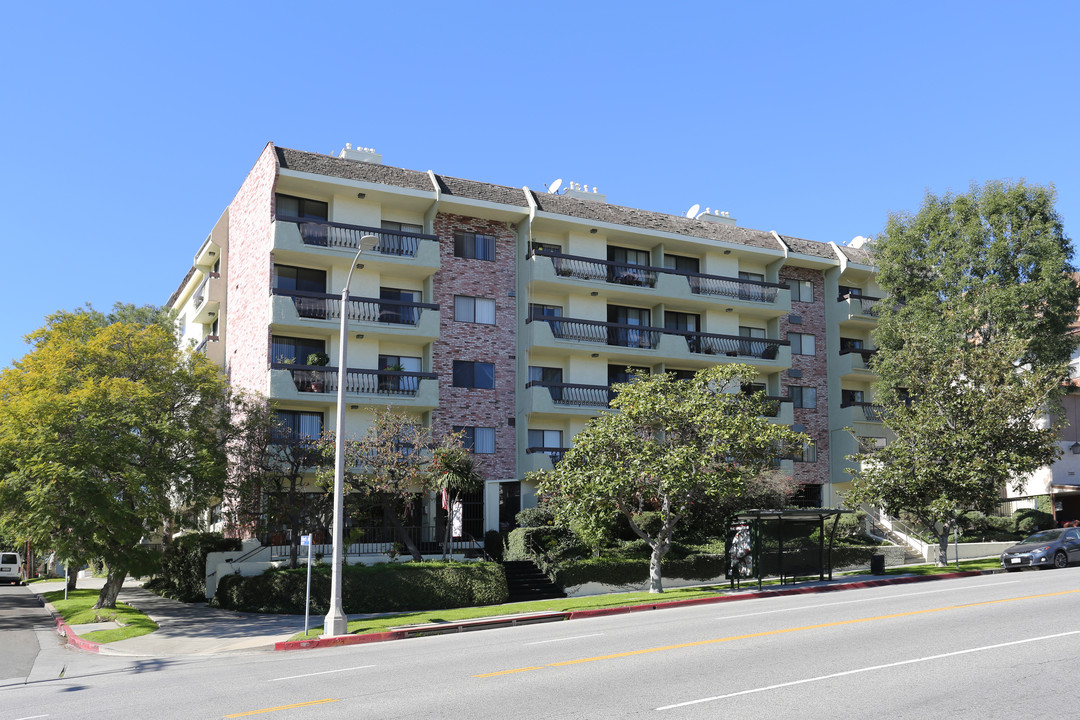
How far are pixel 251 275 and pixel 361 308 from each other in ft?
17.6

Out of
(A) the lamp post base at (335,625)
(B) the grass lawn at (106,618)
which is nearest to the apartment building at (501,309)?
(B) the grass lawn at (106,618)

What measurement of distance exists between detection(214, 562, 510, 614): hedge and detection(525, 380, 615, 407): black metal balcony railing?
34.1 ft

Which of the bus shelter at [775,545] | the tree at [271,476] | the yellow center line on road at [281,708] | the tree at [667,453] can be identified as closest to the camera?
the yellow center line on road at [281,708]

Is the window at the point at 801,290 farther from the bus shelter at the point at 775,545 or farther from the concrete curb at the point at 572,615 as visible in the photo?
the bus shelter at the point at 775,545

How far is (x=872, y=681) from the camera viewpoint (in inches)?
436

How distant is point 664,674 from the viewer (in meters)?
12.3

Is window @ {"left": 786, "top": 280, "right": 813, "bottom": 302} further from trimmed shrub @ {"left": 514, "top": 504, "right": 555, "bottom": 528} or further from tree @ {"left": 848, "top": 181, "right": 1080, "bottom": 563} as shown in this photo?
trimmed shrub @ {"left": 514, "top": 504, "right": 555, "bottom": 528}

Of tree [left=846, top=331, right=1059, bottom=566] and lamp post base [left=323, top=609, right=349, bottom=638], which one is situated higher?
tree [left=846, top=331, right=1059, bottom=566]

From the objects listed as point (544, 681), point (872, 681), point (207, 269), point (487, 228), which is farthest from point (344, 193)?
point (872, 681)

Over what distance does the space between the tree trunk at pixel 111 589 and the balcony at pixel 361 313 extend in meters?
10.3

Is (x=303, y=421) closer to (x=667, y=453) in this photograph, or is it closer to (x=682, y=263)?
(x=667, y=453)

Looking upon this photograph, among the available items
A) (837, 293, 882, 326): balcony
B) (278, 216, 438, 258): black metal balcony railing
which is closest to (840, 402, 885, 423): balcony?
(837, 293, 882, 326): balcony

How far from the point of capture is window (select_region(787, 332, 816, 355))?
154ft

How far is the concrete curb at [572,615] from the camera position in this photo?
67.1ft
